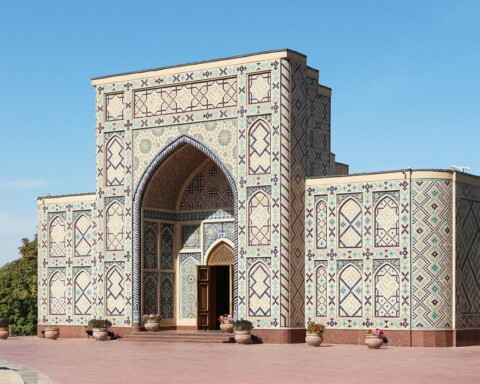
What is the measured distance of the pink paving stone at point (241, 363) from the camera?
1738 centimetres

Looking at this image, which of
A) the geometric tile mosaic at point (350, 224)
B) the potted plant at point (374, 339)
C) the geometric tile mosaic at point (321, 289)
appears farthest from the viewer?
the geometric tile mosaic at point (321, 289)

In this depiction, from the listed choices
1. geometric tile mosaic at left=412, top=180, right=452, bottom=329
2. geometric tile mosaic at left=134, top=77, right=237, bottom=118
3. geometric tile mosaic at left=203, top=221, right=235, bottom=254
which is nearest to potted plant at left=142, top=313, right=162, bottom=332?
geometric tile mosaic at left=203, top=221, right=235, bottom=254

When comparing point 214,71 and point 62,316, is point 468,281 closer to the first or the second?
point 214,71

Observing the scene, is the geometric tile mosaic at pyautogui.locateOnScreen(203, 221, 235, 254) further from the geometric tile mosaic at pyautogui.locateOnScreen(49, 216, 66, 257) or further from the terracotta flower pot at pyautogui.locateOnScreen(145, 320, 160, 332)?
the geometric tile mosaic at pyautogui.locateOnScreen(49, 216, 66, 257)

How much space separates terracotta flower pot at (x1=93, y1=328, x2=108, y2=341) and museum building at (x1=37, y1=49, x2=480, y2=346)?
678mm

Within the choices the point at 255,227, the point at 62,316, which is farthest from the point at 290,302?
the point at 62,316

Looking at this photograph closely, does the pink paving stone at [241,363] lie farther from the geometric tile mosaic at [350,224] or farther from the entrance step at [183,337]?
the geometric tile mosaic at [350,224]

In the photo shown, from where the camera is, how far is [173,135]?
30719 mm

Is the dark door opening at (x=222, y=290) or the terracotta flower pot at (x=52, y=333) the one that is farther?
the dark door opening at (x=222, y=290)

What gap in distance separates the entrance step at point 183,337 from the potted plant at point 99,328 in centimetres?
57

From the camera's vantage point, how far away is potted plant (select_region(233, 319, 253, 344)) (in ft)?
91.7

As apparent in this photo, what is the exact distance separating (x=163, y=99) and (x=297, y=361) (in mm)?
12243

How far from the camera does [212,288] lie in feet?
106

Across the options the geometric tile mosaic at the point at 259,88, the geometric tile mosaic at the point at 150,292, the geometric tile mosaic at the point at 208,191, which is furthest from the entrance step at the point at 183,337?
the geometric tile mosaic at the point at 259,88
